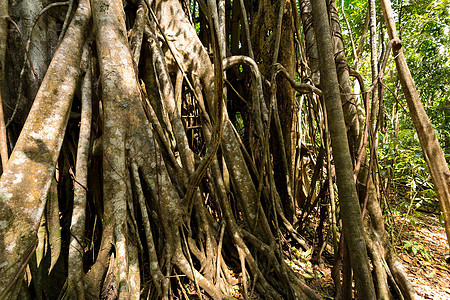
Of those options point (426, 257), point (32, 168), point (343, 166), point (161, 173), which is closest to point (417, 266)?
point (426, 257)

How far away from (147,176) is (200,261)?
29.5 inches

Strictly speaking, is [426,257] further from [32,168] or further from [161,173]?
[32,168]

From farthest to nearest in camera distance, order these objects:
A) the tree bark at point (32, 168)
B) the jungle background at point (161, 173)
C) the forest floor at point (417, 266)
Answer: the forest floor at point (417, 266) < the jungle background at point (161, 173) < the tree bark at point (32, 168)

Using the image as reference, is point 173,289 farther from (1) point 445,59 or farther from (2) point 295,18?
(1) point 445,59

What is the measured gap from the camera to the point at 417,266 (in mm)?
2500

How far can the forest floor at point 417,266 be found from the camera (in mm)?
2104

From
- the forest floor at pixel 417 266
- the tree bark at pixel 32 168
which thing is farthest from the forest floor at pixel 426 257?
the tree bark at pixel 32 168

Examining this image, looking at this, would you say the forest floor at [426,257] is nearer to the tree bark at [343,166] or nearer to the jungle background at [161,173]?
the jungle background at [161,173]

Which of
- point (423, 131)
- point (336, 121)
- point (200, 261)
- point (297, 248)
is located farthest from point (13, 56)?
point (297, 248)

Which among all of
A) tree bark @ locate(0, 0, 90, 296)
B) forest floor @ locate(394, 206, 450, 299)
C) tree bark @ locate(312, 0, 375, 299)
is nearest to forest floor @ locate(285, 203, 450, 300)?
forest floor @ locate(394, 206, 450, 299)

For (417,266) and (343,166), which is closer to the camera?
(343,166)

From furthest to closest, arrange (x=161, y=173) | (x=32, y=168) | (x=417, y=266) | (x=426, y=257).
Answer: (x=426, y=257)
(x=417, y=266)
(x=161, y=173)
(x=32, y=168)

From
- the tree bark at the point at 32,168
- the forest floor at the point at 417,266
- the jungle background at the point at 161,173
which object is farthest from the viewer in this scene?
the forest floor at the point at 417,266

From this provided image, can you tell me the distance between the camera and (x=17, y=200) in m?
A: 1.20
